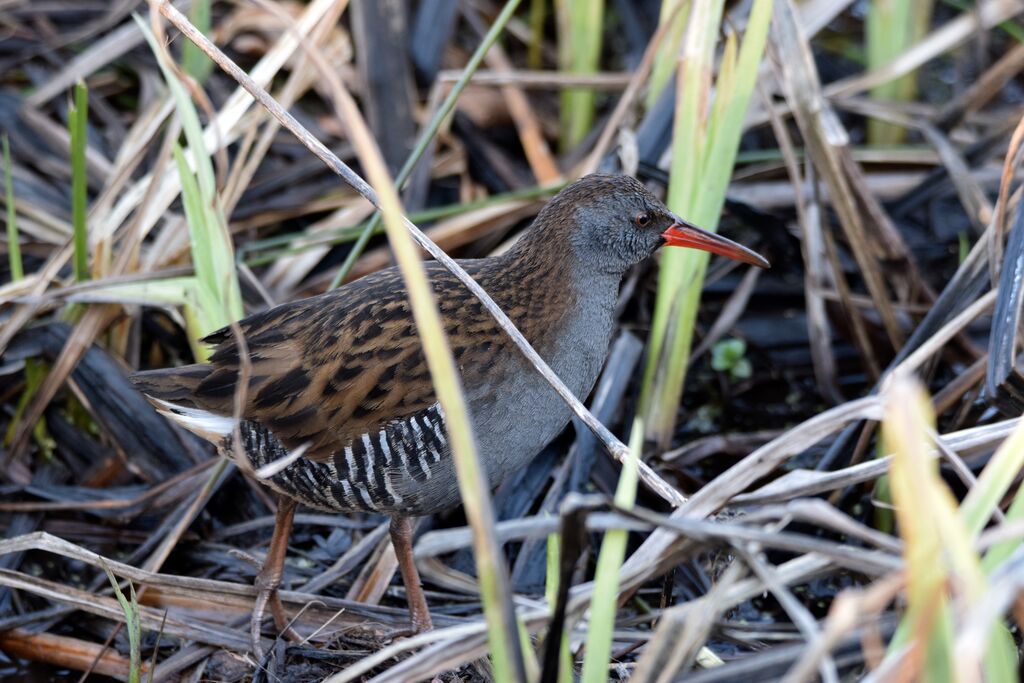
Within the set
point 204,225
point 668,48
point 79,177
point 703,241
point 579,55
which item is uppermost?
point 579,55

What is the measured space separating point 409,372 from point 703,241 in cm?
68

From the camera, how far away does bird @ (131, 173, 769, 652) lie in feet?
7.88

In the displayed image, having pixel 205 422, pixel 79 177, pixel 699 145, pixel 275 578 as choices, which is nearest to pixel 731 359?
pixel 699 145

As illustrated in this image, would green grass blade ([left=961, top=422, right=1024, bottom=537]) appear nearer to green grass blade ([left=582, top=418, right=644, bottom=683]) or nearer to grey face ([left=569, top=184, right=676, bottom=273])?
green grass blade ([left=582, top=418, right=644, bottom=683])

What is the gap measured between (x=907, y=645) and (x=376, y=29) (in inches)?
112

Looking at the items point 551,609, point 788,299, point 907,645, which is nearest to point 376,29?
point 788,299

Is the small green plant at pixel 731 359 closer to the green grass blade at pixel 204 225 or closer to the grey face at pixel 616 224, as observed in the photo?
the grey face at pixel 616 224

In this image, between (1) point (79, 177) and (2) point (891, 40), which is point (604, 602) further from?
(2) point (891, 40)

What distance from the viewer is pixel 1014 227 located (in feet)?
8.13

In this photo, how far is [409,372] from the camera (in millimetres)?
2404

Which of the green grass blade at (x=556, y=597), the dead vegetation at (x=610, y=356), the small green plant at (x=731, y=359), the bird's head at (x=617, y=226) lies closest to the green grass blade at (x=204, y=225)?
the dead vegetation at (x=610, y=356)

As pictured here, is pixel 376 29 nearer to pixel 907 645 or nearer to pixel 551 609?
pixel 551 609

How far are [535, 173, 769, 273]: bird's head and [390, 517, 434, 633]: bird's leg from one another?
0.67 m

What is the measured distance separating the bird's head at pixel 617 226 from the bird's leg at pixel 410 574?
67 centimetres
